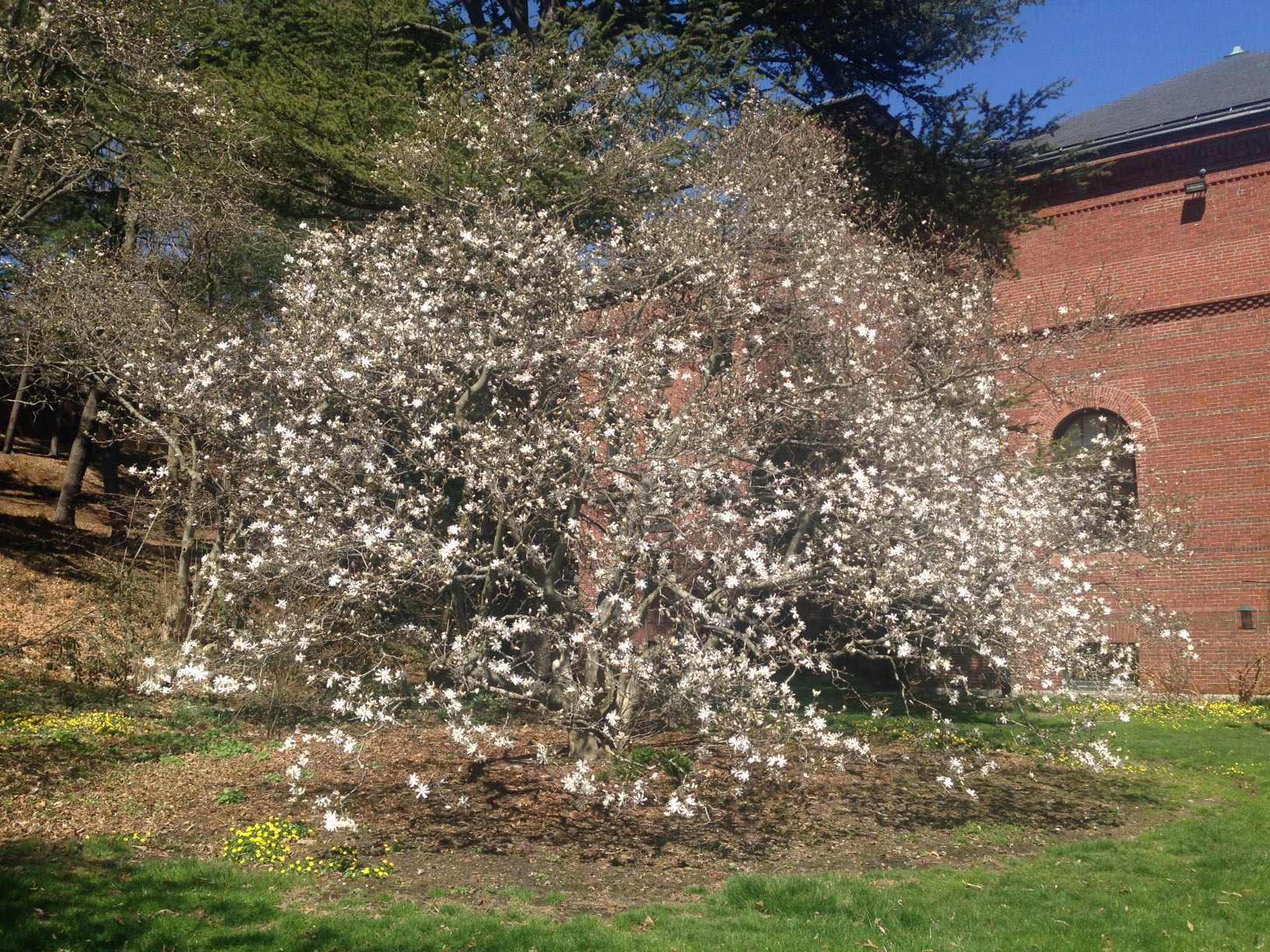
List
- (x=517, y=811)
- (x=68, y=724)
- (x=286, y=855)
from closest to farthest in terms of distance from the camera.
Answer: (x=286, y=855) < (x=517, y=811) < (x=68, y=724)

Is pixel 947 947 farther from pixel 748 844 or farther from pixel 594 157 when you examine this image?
pixel 594 157

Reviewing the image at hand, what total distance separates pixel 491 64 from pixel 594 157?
178cm

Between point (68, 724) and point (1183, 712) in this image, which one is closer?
point (68, 724)

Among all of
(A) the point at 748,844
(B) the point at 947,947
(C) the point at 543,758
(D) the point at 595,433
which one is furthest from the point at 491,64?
(B) the point at 947,947

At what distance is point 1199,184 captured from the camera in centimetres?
1537

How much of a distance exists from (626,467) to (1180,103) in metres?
15.5

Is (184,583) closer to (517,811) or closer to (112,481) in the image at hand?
(517,811)

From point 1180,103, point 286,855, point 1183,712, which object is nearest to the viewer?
point 286,855

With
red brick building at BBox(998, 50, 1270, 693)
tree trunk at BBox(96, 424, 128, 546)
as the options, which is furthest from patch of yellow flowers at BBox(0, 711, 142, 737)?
red brick building at BBox(998, 50, 1270, 693)

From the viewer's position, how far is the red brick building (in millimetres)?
14727

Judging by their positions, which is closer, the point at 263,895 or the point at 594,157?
the point at 263,895

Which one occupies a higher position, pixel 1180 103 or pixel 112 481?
pixel 1180 103

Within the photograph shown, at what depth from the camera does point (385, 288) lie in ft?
30.9

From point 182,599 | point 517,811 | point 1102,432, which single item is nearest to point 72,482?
point 182,599
